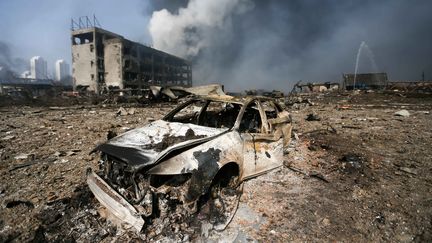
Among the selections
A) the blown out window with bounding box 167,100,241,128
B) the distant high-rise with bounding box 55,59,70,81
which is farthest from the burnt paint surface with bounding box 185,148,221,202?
the distant high-rise with bounding box 55,59,70,81

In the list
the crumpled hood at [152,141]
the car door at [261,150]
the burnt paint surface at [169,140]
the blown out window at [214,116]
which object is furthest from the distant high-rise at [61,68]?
the car door at [261,150]

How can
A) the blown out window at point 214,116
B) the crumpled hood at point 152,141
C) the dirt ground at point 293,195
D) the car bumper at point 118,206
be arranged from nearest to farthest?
the car bumper at point 118,206
the dirt ground at point 293,195
the crumpled hood at point 152,141
the blown out window at point 214,116

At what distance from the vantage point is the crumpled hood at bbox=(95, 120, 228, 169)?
2.98 m

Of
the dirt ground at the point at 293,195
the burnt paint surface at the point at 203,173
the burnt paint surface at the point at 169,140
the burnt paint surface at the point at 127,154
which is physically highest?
the burnt paint surface at the point at 169,140

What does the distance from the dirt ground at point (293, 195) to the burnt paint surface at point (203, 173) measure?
0.46 m


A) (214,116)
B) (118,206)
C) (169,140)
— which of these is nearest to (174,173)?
(118,206)

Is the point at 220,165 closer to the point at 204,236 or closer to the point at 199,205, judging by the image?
the point at 199,205

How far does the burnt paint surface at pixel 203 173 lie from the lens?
280cm

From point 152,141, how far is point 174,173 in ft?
3.49

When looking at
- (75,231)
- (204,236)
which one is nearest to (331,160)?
(204,236)

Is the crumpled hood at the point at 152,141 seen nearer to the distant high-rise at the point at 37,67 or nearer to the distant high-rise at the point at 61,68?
the distant high-rise at the point at 37,67

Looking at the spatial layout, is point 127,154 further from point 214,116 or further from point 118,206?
point 214,116

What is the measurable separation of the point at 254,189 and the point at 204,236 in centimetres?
130

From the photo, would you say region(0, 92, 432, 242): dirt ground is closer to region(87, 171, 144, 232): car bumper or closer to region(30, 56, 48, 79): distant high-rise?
region(87, 171, 144, 232): car bumper
